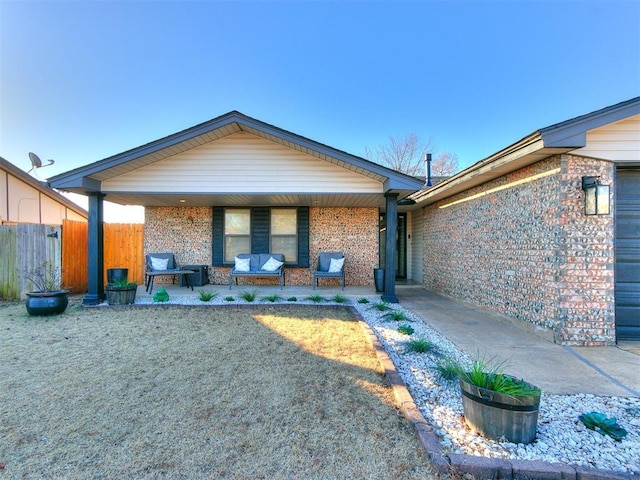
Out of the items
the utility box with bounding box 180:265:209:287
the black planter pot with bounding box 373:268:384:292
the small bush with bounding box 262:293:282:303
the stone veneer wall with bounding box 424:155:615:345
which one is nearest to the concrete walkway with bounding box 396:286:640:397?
the stone veneer wall with bounding box 424:155:615:345

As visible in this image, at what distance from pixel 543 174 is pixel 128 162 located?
697 cm

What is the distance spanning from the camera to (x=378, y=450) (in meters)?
1.95

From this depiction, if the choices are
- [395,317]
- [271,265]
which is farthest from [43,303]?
[395,317]

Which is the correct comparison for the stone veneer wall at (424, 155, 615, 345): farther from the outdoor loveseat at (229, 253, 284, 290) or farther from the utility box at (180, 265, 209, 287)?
the utility box at (180, 265, 209, 287)

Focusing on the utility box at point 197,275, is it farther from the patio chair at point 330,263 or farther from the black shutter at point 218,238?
the patio chair at point 330,263

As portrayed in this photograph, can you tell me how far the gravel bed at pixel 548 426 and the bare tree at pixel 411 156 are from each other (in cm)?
1848

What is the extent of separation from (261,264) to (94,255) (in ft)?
11.8

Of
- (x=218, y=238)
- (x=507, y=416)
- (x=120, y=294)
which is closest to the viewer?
(x=507, y=416)

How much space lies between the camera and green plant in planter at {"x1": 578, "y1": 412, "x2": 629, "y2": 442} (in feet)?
6.65

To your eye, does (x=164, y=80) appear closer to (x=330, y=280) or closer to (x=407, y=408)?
(x=330, y=280)

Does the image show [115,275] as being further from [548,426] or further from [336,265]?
[548,426]

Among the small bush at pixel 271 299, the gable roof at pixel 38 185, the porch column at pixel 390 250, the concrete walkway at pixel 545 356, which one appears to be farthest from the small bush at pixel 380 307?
the gable roof at pixel 38 185

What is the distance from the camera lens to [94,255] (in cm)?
638

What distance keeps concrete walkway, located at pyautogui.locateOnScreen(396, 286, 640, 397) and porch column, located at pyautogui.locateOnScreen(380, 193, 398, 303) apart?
3.74ft
